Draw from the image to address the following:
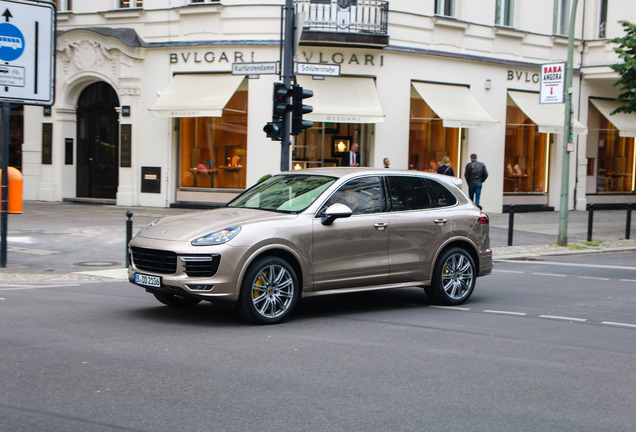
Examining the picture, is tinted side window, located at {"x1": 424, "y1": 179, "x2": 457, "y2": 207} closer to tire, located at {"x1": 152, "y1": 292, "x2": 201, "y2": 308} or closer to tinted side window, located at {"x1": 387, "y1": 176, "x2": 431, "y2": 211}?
tinted side window, located at {"x1": 387, "y1": 176, "x2": 431, "y2": 211}

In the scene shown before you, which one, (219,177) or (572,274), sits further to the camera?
(219,177)

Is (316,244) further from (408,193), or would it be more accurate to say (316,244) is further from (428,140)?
(428,140)

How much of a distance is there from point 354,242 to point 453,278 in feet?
5.87

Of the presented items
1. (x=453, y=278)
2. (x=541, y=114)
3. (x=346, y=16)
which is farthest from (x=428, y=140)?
(x=453, y=278)

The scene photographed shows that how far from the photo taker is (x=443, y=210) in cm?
990

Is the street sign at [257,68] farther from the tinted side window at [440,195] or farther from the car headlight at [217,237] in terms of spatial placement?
the car headlight at [217,237]

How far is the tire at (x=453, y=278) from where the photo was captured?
32.1 ft

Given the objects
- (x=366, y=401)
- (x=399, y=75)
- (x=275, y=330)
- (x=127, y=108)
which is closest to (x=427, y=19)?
(x=399, y=75)

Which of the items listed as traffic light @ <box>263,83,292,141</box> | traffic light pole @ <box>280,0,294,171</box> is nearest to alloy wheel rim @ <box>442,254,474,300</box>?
traffic light pole @ <box>280,0,294,171</box>

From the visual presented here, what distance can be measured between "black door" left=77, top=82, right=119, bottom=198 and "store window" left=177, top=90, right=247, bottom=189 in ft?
8.75

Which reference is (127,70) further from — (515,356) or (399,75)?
(515,356)

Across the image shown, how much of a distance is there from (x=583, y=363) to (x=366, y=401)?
241 centimetres

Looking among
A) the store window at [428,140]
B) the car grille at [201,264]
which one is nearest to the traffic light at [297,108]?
the car grille at [201,264]

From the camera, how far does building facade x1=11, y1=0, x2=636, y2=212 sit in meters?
23.5
